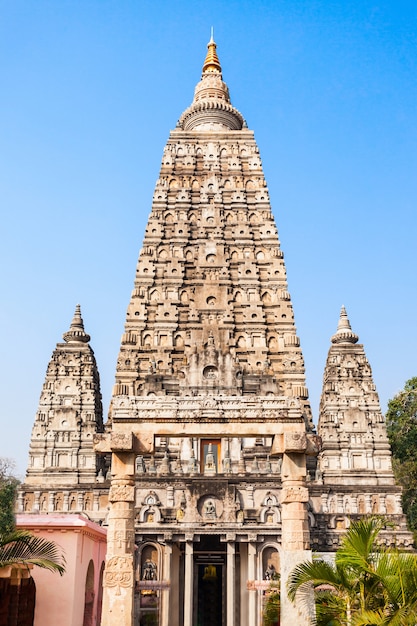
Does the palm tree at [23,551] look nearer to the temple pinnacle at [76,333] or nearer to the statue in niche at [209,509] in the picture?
the statue in niche at [209,509]

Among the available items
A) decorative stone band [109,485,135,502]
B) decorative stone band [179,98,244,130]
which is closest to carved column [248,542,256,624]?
decorative stone band [109,485,135,502]

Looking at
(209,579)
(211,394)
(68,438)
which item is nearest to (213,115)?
(68,438)

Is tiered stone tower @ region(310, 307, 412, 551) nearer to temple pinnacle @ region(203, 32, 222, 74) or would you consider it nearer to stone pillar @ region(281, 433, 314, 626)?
stone pillar @ region(281, 433, 314, 626)

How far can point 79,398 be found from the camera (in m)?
46.8

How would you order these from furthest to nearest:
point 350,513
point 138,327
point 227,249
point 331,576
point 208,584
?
point 227,249
point 138,327
point 350,513
point 208,584
point 331,576

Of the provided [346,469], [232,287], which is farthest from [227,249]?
[346,469]

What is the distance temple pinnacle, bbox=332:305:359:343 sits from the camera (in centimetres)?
5028

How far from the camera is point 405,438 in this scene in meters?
52.0

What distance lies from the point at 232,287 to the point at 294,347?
614cm

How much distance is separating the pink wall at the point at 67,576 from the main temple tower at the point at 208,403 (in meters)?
1.82

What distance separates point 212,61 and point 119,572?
180ft

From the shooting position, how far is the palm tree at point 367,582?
38.8 feet

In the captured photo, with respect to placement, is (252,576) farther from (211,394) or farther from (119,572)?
(119,572)

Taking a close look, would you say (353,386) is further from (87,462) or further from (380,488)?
(87,462)
